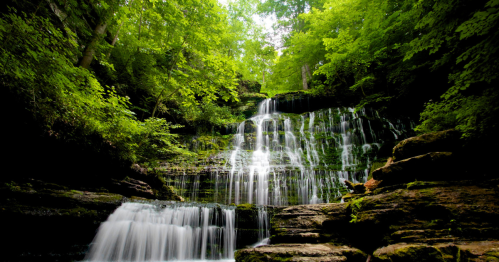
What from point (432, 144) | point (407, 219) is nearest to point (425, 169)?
point (432, 144)

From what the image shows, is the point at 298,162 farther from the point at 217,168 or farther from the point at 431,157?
the point at 431,157

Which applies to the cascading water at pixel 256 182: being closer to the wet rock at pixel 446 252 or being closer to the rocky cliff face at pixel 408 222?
the rocky cliff face at pixel 408 222

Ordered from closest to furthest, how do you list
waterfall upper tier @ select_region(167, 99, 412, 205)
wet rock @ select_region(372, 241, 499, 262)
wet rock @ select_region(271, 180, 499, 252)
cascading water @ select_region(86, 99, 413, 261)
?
wet rock @ select_region(372, 241, 499, 262), wet rock @ select_region(271, 180, 499, 252), cascading water @ select_region(86, 99, 413, 261), waterfall upper tier @ select_region(167, 99, 412, 205)

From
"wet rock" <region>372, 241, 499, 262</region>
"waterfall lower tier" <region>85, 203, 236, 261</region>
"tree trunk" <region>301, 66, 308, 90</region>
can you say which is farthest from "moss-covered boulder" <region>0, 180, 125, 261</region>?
"tree trunk" <region>301, 66, 308, 90</region>

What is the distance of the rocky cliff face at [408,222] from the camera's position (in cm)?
251

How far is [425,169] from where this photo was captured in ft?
12.6

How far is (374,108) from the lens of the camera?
1320 cm

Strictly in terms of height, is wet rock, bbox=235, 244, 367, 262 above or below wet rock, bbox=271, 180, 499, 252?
below

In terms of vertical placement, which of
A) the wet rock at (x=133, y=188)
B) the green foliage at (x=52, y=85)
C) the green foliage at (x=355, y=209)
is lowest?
the green foliage at (x=355, y=209)

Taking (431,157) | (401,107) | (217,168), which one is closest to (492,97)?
(431,157)

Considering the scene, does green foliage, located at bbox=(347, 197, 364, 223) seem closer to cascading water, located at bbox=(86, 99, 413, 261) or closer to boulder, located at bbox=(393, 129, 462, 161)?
boulder, located at bbox=(393, 129, 462, 161)

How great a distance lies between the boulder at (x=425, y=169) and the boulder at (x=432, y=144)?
1.19ft

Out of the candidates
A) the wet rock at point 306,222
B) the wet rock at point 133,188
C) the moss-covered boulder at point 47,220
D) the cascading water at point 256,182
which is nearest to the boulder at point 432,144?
the wet rock at point 306,222

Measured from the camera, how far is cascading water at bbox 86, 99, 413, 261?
15.9 ft
